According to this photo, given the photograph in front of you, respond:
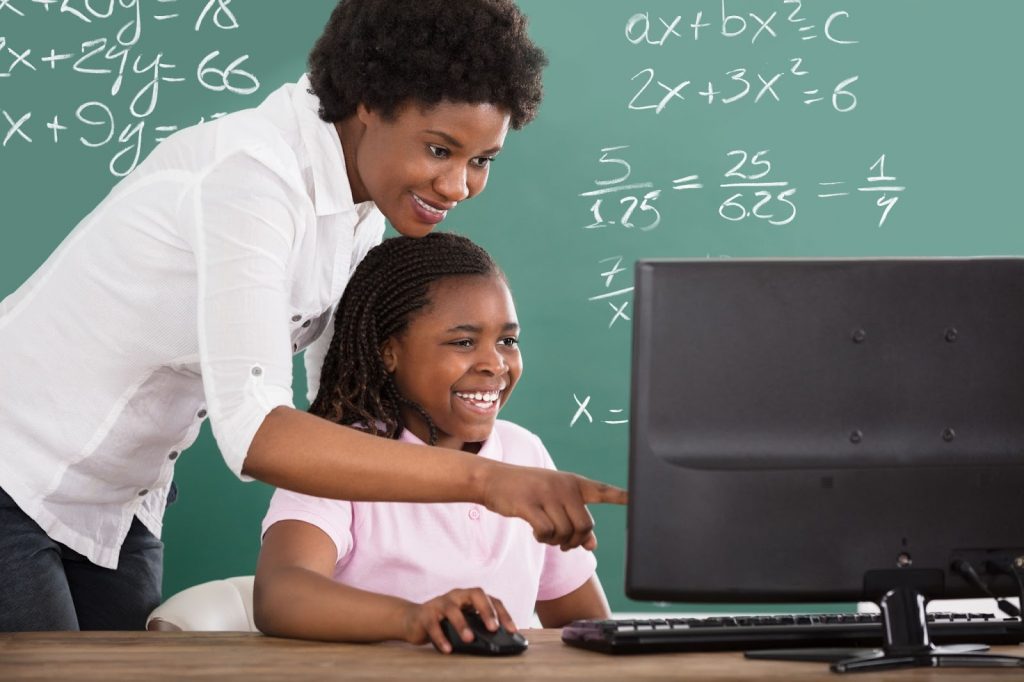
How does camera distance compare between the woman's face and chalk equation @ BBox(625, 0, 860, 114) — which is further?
chalk equation @ BBox(625, 0, 860, 114)

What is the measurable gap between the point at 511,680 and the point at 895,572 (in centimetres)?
36

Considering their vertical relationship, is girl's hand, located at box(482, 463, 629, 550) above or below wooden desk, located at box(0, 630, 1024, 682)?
above

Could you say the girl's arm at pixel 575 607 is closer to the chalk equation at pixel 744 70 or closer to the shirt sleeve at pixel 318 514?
the shirt sleeve at pixel 318 514

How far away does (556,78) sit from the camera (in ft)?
9.86

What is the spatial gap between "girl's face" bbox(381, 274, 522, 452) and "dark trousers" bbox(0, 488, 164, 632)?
420 mm

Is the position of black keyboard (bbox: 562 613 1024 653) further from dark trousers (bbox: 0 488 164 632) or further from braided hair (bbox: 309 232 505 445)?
dark trousers (bbox: 0 488 164 632)

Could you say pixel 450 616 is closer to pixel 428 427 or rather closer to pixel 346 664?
pixel 346 664

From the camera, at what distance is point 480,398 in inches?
70.4

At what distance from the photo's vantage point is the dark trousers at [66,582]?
1533 millimetres

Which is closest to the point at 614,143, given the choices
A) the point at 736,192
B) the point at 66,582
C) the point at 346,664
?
the point at 736,192

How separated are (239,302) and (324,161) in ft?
1.07

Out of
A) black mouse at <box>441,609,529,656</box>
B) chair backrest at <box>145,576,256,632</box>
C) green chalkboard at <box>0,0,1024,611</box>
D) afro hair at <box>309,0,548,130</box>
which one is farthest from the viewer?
green chalkboard at <box>0,0,1024,611</box>

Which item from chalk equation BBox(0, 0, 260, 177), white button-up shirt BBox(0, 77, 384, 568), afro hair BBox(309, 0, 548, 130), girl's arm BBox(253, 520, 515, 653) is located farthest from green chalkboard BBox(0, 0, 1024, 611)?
girl's arm BBox(253, 520, 515, 653)

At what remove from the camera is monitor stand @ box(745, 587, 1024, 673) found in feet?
3.76
